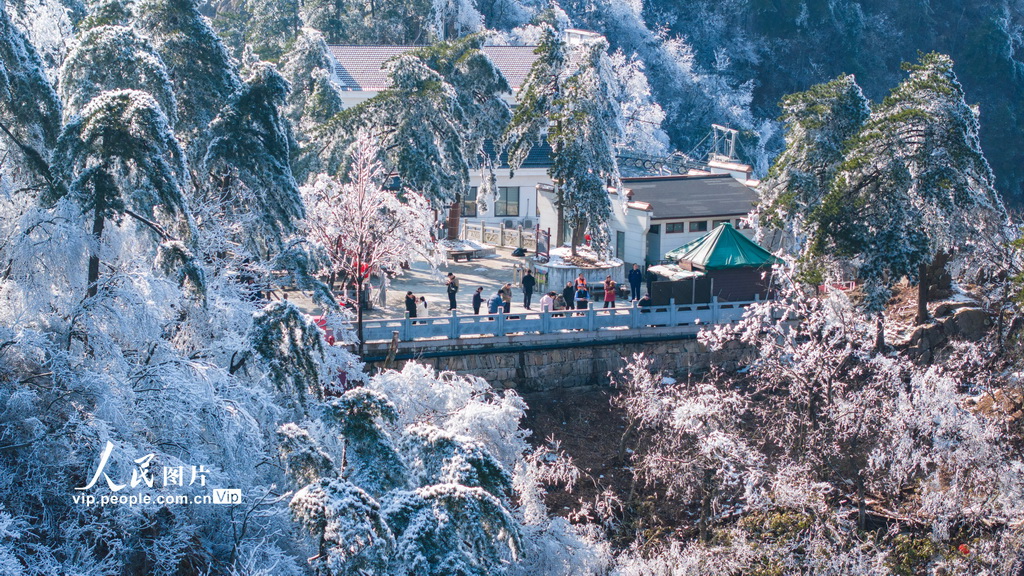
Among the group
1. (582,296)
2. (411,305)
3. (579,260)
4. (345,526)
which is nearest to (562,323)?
(582,296)

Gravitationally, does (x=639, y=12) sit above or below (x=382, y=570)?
above

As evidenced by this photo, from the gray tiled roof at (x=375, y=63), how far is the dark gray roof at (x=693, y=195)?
15291mm

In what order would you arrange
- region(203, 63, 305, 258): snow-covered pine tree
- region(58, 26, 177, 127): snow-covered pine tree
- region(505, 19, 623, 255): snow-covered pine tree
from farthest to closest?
1. region(505, 19, 623, 255): snow-covered pine tree
2. region(203, 63, 305, 258): snow-covered pine tree
3. region(58, 26, 177, 127): snow-covered pine tree

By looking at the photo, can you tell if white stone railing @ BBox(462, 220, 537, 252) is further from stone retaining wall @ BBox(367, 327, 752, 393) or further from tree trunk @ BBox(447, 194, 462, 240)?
stone retaining wall @ BBox(367, 327, 752, 393)

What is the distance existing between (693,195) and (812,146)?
653 cm

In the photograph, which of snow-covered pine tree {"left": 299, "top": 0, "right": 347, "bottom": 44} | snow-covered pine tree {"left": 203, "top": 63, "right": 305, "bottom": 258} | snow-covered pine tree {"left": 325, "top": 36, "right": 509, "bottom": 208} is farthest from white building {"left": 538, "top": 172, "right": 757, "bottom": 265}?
snow-covered pine tree {"left": 299, "top": 0, "right": 347, "bottom": 44}

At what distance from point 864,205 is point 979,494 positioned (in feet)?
25.1

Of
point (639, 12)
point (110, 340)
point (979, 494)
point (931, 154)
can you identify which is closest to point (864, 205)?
point (931, 154)

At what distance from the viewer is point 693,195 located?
99.9ft

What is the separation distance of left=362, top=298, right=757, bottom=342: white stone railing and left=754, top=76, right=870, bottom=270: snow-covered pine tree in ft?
8.42

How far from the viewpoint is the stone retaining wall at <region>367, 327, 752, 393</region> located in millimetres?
21984

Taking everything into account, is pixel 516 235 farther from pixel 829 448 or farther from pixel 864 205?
pixel 829 448

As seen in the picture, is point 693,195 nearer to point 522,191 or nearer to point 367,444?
point 522,191

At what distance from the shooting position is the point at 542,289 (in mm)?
28219
